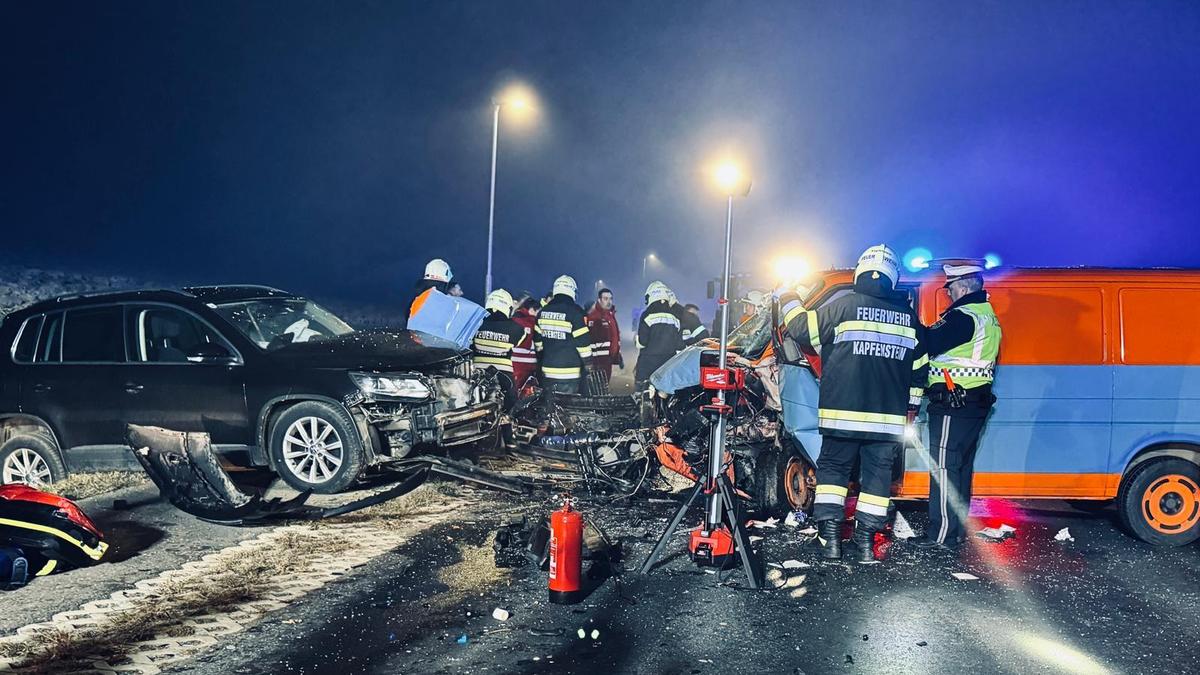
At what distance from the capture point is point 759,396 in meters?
6.96

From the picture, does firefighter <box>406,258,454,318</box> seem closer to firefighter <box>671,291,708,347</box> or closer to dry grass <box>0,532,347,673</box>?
firefighter <box>671,291,708,347</box>

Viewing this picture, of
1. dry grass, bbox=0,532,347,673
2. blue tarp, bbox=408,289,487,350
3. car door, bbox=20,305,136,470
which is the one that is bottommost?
dry grass, bbox=0,532,347,673

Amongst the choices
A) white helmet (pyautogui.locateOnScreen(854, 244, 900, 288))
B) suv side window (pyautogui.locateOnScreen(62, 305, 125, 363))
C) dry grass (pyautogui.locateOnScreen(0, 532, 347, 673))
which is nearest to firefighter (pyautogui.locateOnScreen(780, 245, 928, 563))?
white helmet (pyautogui.locateOnScreen(854, 244, 900, 288))

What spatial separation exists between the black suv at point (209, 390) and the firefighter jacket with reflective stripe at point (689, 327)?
17.9 ft

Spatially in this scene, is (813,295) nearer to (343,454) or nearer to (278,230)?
(343,454)

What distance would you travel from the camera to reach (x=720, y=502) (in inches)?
205

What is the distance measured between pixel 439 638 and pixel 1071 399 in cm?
461

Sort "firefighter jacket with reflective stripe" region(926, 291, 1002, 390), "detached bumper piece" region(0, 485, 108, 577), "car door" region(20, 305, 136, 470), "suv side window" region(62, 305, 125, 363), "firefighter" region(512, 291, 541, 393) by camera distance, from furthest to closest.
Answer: "firefighter" region(512, 291, 541, 393) < "suv side window" region(62, 305, 125, 363) < "car door" region(20, 305, 136, 470) < "firefighter jacket with reflective stripe" region(926, 291, 1002, 390) < "detached bumper piece" region(0, 485, 108, 577)

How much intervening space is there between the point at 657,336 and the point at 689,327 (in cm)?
183

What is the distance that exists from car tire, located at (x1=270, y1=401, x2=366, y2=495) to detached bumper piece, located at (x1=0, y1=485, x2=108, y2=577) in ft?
6.00

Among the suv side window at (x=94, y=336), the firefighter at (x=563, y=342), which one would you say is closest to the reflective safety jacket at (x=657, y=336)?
the firefighter at (x=563, y=342)

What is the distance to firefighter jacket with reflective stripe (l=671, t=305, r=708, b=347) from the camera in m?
12.4

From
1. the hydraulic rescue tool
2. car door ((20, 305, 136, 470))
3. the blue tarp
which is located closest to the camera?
the hydraulic rescue tool

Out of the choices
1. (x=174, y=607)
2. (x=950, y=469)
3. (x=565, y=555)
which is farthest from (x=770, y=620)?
(x=174, y=607)
